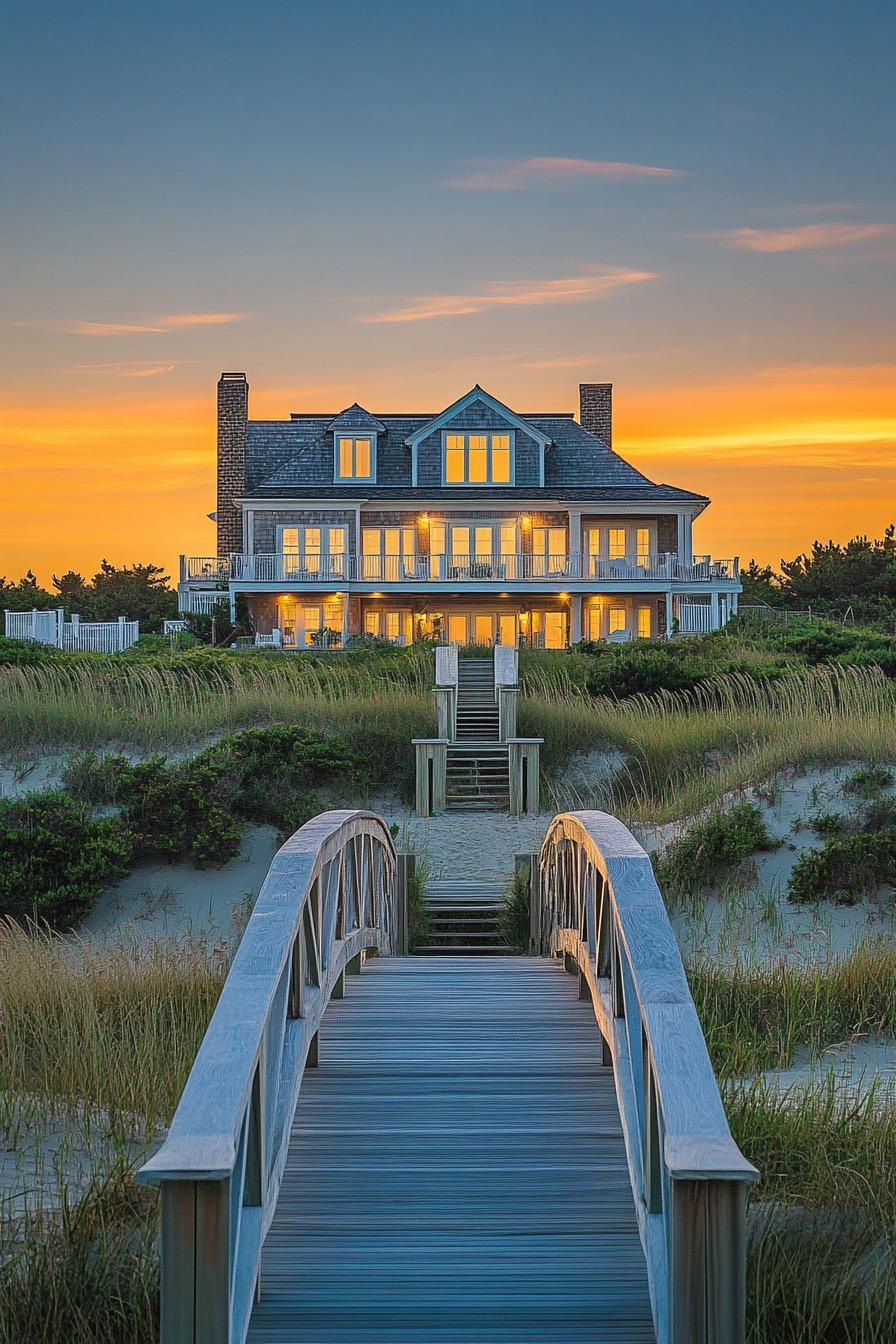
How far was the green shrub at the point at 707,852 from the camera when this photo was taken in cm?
1245

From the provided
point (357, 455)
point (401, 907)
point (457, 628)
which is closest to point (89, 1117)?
point (401, 907)

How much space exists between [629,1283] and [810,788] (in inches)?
451

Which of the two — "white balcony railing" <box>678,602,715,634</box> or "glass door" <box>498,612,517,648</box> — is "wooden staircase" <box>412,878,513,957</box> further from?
"glass door" <box>498,612,517,648</box>

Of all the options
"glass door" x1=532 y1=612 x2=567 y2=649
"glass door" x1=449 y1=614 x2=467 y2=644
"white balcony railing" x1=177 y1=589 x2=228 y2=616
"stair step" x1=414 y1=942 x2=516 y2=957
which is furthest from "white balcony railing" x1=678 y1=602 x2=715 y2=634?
"stair step" x1=414 y1=942 x2=516 y2=957

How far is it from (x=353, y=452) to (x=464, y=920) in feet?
99.3

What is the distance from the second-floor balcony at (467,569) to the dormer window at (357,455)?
3324 mm

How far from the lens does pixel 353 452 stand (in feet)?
133

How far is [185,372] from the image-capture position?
36.1 metres

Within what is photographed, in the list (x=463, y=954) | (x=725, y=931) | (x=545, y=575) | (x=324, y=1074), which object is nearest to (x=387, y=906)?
(x=463, y=954)

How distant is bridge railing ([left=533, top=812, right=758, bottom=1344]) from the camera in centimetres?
282

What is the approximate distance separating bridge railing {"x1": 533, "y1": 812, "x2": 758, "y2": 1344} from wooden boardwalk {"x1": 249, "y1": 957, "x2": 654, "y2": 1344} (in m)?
0.32

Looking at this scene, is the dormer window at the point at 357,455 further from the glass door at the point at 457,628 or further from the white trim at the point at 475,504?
the glass door at the point at 457,628

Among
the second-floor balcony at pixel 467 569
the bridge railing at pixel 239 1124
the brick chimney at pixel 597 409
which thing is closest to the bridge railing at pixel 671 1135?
the bridge railing at pixel 239 1124

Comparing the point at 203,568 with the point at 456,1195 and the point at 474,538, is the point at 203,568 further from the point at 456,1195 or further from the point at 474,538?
the point at 456,1195
